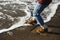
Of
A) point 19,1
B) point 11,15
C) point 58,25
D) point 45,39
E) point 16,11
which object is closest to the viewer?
point 45,39

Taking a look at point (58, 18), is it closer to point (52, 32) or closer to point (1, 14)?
point (52, 32)

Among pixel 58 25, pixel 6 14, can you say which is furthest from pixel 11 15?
pixel 58 25

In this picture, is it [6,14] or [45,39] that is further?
[6,14]

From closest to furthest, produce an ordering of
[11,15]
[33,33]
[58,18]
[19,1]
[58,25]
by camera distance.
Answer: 1. [33,33]
2. [58,25]
3. [58,18]
4. [11,15]
5. [19,1]

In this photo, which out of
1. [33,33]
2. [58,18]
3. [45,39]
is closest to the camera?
[45,39]

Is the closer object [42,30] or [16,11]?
[42,30]

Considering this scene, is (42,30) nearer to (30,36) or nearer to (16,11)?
(30,36)

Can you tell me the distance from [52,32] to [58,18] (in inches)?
70.7

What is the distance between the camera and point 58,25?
668cm

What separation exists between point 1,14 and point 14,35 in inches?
118

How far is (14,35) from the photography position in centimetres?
579

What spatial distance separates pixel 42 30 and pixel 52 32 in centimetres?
31

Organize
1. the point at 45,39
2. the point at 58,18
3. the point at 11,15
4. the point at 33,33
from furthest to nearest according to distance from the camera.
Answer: the point at 11,15 < the point at 58,18 < the point at 33,33 < the point at 45,39

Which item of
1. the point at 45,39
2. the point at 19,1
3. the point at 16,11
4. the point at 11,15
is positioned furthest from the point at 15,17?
the point at 19,1
